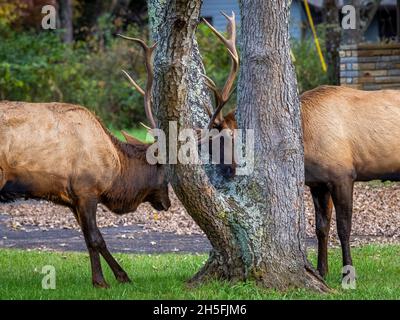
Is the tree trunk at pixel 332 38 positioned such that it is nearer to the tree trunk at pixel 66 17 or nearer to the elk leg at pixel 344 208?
the elk leg at pixel 344 208

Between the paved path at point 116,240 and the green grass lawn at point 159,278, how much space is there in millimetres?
610

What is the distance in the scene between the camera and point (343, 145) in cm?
967

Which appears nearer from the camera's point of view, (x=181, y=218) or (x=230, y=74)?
(x=230, y=74)

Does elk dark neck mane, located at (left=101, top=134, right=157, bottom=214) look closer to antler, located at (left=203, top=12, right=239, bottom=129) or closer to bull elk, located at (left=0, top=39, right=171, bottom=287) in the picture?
bull elk, located at (left=0, top=39, right=171, bottom=287)

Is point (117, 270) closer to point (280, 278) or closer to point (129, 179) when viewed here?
point (129, 179)

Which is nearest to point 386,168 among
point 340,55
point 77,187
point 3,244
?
point 77,187

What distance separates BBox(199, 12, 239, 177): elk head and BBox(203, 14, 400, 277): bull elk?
0.06 feet

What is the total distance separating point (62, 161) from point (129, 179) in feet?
2.70

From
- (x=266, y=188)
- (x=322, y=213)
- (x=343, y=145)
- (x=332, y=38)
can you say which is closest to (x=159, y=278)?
(x=266, y=188)

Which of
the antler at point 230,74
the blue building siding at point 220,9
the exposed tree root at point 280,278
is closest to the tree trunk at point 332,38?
the blue building siding at point 220,9

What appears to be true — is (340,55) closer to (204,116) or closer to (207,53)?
(207,53)

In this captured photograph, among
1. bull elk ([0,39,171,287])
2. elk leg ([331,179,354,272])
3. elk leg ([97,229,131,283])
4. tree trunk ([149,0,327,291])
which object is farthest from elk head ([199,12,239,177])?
elk leg ([97,229,131,283])

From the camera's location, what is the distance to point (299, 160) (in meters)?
8.38

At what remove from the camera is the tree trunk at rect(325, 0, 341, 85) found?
19844mm
